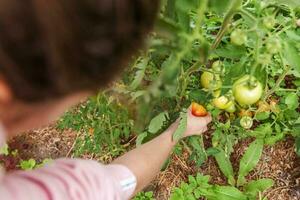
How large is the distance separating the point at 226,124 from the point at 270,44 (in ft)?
2.27

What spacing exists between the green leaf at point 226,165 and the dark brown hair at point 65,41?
1288 mm

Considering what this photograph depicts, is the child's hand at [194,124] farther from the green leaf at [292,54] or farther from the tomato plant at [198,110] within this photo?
the green leaf at [292,54]

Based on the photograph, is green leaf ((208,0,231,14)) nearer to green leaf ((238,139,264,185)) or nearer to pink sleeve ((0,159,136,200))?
pink sleeve ((0,159,136,200))

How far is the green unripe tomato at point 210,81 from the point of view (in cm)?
165

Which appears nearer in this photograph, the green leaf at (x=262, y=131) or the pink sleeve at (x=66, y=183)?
the pink sleeve at (x=66, y=183)

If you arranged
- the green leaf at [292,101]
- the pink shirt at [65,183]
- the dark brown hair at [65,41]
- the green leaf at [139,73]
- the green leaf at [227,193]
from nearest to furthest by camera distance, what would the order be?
the dark brown hair at [65,41] → the pink shirt at [65,183] → the green leaf at [139,73] → the green leaf at [292,101] → the green leaf at [227,193]

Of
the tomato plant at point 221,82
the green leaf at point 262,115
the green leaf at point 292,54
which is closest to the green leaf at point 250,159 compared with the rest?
the tomato plant at point 221,82

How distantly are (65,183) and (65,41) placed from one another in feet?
1.37

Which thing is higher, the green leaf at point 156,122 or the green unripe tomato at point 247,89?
the green unripe tomato at point 247,89

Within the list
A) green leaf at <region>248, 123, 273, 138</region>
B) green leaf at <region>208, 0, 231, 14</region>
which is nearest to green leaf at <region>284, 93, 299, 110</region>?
green leaf at <region>248, 123, 273, 138</region>

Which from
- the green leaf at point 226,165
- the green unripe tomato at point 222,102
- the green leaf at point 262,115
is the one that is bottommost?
the green leaf at point 226,165

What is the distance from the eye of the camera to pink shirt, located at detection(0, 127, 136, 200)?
1.09 meters

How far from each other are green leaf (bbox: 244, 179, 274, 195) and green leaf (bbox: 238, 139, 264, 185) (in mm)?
36

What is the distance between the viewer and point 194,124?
1848 mm
